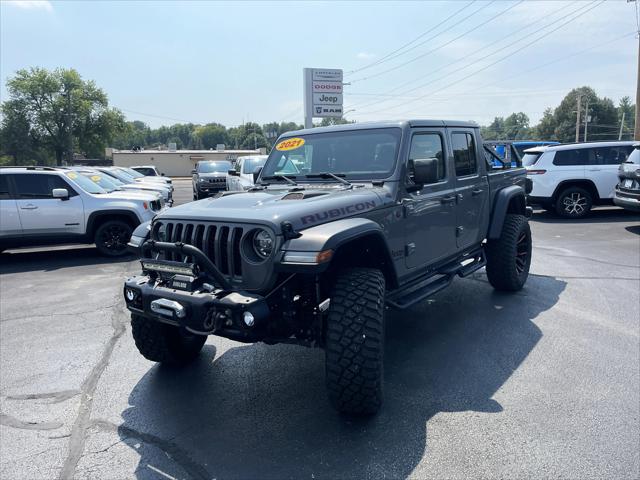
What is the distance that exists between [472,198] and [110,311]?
4.32 metres

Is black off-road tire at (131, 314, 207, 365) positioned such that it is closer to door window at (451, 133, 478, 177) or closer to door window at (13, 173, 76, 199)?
door window at (451, 133, 478, 177)

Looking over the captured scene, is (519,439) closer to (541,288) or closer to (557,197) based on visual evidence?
(541,288)

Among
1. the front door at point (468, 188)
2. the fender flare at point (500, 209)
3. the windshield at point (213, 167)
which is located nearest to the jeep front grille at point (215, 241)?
the front door at point (468, 188)

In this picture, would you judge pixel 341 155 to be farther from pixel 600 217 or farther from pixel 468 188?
pixel 600 217

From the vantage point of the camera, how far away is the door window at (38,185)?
8664mm

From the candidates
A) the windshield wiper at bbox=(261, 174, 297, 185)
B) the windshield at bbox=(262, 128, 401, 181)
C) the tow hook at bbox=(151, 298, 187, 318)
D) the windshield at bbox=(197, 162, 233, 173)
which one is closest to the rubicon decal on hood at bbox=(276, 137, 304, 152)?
the windshield at bbox=(262, 128, 401, 181)

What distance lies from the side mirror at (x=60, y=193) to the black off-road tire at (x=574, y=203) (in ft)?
36.1

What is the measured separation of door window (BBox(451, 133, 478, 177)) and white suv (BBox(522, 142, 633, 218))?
718 centimetres

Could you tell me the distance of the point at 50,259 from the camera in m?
9.10

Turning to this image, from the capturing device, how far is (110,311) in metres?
5.67

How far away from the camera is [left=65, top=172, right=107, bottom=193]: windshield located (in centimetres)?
909

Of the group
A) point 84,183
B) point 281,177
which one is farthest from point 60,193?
point 281,177

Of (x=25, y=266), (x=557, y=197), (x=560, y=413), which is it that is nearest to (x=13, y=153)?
(x=25, y=266)

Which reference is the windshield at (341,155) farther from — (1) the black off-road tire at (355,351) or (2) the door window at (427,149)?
(1) the black off-road tire at (355,351)
